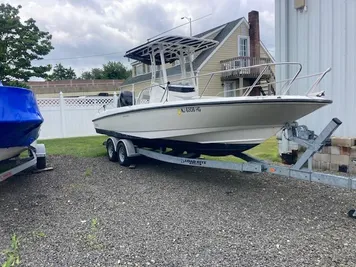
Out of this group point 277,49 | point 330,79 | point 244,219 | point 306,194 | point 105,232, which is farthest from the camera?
point 277,49

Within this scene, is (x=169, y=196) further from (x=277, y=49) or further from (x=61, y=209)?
(x=277, y=49)

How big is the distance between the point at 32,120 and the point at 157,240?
284cm

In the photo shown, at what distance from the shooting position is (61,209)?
173 inches

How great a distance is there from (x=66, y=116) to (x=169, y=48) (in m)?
9.80

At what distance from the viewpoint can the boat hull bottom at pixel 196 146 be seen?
5000 millimetres

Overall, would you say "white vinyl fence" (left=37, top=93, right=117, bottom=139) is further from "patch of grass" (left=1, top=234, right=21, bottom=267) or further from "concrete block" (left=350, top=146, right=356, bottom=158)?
"patch of grass" (left=1, top=234, right=21, bottom=267)

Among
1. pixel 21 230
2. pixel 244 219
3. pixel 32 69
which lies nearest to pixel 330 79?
pixel 244 219

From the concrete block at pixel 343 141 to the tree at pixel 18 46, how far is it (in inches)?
627

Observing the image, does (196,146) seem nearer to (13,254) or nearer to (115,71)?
(13,254)

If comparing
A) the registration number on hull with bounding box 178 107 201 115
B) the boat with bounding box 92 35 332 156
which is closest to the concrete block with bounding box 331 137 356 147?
the boat with bounding box 92 35 332 156

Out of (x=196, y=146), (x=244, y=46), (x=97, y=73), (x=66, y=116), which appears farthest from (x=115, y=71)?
(x=196, y=146)

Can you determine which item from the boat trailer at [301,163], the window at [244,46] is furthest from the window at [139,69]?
the boat trailer at [301,163]

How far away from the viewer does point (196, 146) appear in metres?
5.48

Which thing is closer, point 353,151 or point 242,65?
point 353,151
